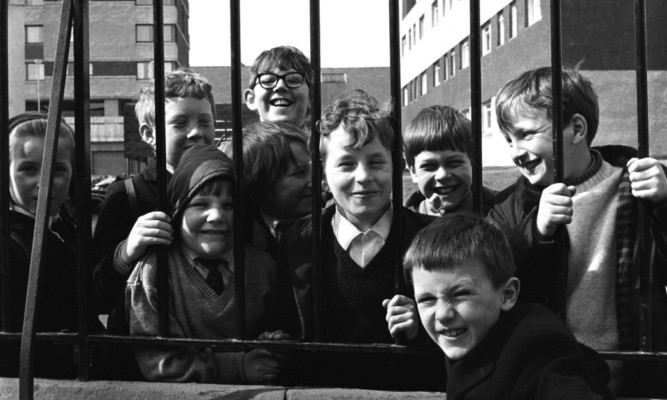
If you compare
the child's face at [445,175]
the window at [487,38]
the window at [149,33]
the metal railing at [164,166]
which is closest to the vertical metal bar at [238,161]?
the metal railing at [164,166]

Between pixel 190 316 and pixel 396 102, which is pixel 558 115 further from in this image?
pixel 190 316

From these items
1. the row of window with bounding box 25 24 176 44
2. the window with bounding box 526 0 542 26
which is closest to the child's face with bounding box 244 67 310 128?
the window with bounding box 526 0 542 26

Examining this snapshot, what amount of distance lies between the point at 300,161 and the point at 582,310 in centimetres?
113

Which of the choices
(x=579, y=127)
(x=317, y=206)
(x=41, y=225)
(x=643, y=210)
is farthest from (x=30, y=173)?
(x=643, y=210)

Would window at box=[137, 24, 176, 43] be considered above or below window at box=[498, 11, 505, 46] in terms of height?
above

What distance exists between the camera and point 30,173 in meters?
3.00

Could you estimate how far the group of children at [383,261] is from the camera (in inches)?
82.4

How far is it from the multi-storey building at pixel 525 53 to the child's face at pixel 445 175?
55 centimetres

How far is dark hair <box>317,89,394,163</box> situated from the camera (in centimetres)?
245

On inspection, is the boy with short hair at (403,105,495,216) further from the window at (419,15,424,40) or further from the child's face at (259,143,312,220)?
the window at (419,15,424,40)

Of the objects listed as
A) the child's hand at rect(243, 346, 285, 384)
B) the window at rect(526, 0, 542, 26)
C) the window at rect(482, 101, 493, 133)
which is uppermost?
the window at rect(526, 0, 542, 26)

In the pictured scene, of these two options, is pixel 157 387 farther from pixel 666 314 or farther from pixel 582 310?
pixel 666 314

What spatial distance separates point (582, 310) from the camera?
7.81 ft

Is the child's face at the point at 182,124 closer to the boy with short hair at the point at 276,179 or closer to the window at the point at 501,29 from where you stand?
the boy with short hair at the point at 276,179
